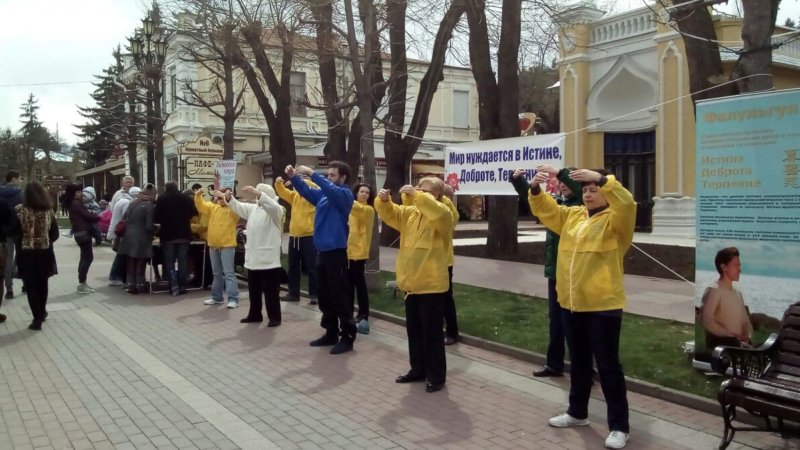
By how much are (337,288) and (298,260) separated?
10.9ft

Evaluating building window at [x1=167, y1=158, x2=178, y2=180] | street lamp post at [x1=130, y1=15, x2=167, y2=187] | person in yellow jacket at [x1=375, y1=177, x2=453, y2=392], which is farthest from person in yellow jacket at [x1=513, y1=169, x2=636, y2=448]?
building window at [x1=167, y1=158, x2=178, y2=180]

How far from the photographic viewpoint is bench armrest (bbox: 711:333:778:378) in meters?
4.64

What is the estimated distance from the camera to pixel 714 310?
19.5ft

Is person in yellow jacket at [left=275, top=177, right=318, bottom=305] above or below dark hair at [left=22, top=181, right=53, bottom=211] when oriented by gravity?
below

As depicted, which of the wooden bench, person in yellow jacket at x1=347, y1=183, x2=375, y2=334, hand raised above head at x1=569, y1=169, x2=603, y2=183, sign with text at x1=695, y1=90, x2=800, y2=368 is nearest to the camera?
the wooden bench

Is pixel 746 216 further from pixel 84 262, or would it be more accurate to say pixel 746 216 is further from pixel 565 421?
pixel 84 262

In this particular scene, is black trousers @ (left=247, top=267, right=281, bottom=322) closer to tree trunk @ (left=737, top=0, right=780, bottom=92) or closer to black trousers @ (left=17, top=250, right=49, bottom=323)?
black trousers @ (left=17, top=250, right=49, bottom=323)

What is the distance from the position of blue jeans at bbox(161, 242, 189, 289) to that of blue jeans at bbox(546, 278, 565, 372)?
739cm

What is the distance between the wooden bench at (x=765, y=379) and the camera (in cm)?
420

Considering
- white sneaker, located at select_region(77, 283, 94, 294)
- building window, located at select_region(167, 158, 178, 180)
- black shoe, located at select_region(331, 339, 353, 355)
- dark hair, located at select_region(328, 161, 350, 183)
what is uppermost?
building window, located at select_region(167, 158, 178, 180)

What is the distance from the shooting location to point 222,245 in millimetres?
10531

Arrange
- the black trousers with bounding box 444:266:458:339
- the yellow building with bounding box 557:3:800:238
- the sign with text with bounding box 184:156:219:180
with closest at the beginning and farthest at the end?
the black trousers with bounding box 444:266:458:339, the sign with text with bounding box 184:156:219:180, the yellow building with bounding box 557:3:800:238

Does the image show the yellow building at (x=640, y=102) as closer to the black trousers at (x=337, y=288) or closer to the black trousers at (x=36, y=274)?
the black trousers at (x=337, y=288)

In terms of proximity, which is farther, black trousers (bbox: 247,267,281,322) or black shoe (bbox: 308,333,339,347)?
black trousers (bbox: 247,267,281,322)
